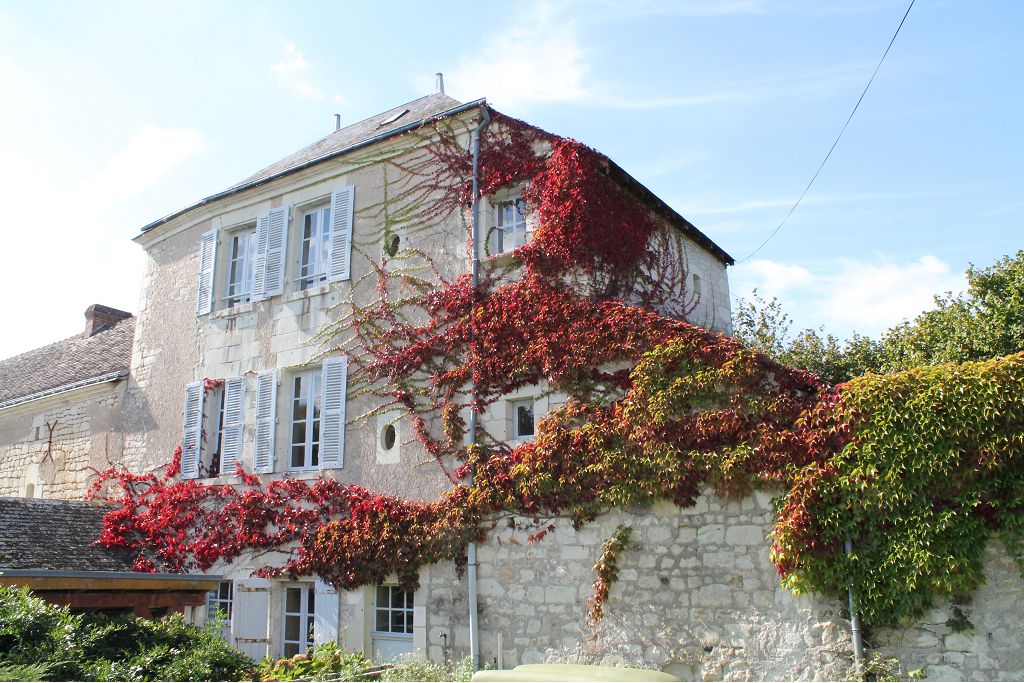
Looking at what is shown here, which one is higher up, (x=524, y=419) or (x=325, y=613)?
(x=524, y=419)

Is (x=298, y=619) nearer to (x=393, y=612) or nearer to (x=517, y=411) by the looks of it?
(x=393, y=612)

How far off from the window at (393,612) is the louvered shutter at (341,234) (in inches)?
150

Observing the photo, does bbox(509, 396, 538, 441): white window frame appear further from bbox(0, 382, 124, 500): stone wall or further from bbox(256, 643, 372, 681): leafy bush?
bbox(0, 382, 124, 500): stone wall

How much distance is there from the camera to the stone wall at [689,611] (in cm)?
632

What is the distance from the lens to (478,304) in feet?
30.0

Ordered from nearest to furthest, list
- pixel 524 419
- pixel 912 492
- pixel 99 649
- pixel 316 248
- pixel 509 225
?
pixel 99 649 → pixel 912 492 → pixel 524 419 → pixel 509 225 → pixel 316 248

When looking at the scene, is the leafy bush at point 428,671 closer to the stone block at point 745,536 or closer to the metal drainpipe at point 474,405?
the metal drainpipe at point 474,405

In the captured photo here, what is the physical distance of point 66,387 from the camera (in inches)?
526

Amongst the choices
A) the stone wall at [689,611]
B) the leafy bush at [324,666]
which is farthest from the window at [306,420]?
the leafy bush at [324,666]

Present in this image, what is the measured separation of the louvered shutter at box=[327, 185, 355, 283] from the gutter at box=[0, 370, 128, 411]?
14.7 feet

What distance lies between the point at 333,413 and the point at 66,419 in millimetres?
6186

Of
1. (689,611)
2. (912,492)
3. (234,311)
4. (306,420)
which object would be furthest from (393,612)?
(912,492)

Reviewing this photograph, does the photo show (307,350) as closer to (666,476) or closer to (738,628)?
(666,476)

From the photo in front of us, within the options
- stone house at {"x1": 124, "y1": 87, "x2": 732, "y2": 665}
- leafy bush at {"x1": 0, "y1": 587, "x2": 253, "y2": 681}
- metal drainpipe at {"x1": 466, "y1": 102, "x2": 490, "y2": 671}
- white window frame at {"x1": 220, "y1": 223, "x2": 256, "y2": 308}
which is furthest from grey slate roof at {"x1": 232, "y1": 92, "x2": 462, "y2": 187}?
leafy bush at {"x1": 0, "y1": 587, "x2": 253, "y2": 681}
